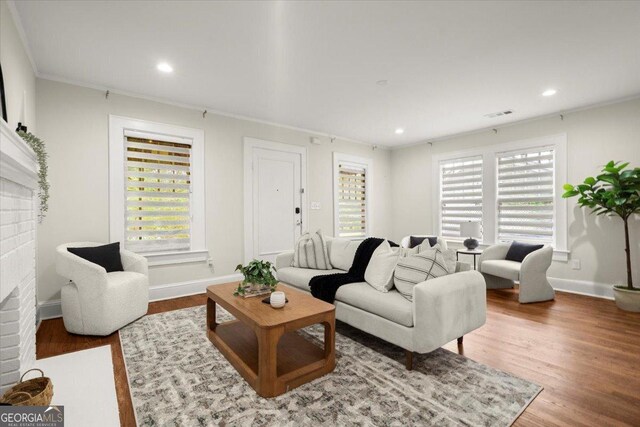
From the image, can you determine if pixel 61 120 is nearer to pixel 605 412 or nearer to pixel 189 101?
pixel 189 101

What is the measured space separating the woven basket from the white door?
3.13 m

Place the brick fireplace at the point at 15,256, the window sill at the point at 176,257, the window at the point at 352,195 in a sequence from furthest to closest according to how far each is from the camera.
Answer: the window at the point at 352,195 < the window sill at the point at 176,257 < the brick fireplace at the point at 15,256

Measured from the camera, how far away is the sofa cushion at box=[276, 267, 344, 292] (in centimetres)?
335

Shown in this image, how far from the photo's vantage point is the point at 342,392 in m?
1.96

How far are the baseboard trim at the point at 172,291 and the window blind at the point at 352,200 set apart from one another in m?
2.34

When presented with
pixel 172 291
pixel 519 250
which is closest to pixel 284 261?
pixel 172 291

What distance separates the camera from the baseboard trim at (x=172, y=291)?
10.8 feet

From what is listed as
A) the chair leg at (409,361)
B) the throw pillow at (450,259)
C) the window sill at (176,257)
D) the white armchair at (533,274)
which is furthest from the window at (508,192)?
the window sill at (176,257)

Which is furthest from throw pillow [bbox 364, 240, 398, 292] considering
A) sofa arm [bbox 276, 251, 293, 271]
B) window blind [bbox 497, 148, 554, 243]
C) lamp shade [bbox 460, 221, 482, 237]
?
window blind [bbox 497, 148, 554, 243]

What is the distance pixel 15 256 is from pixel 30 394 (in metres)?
0.71

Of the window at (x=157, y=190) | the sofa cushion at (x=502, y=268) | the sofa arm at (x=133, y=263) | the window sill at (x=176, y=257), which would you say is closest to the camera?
the sofa arm at (x=133, y=263)

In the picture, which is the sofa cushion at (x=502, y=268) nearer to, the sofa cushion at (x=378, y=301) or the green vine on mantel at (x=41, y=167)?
the sofa cushion at (x=378, y=301)

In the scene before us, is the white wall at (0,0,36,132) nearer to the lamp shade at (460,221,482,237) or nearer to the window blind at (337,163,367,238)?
the window blind at (337,163,367,238)

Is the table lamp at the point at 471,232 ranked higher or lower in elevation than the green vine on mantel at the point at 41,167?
lower
